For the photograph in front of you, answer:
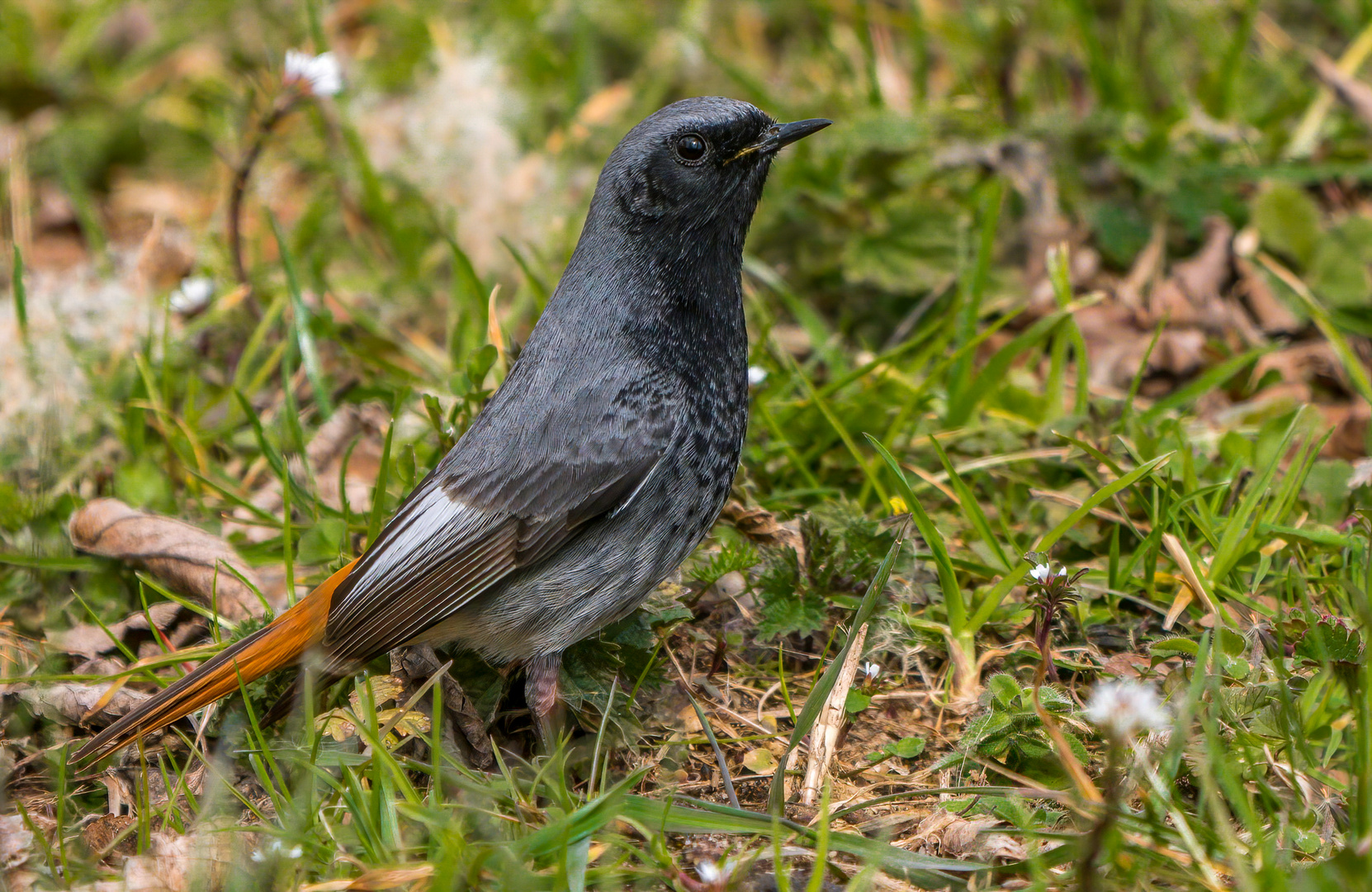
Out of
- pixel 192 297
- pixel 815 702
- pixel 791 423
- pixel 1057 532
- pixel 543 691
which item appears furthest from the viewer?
pixel 192 297

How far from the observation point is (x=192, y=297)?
5.32 m

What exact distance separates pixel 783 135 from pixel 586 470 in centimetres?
124

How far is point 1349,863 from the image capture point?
2.26m

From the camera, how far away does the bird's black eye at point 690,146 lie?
11.6 ft

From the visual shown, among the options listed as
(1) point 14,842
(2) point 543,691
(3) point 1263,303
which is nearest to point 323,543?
(2) point 543,691

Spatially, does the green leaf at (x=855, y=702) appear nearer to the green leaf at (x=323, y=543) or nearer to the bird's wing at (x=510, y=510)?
the bird's wing at (x=510, y=510)

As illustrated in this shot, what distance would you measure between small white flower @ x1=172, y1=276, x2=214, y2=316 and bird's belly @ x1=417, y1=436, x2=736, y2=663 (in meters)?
2.69

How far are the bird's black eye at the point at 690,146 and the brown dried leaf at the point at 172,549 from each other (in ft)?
6.63

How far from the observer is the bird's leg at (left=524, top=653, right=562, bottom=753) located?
3.43m

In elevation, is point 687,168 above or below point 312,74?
below

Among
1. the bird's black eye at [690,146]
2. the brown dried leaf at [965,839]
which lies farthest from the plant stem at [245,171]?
the brown dried leaf at [965,839]

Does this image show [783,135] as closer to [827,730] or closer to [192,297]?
[827,730]

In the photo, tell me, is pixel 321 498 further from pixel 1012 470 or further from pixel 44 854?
pixel 1012 470

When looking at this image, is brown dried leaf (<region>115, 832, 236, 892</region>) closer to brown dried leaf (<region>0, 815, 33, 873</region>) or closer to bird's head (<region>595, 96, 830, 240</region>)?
brown dried leaf (<region>0, 815, 33, 873</region>)
